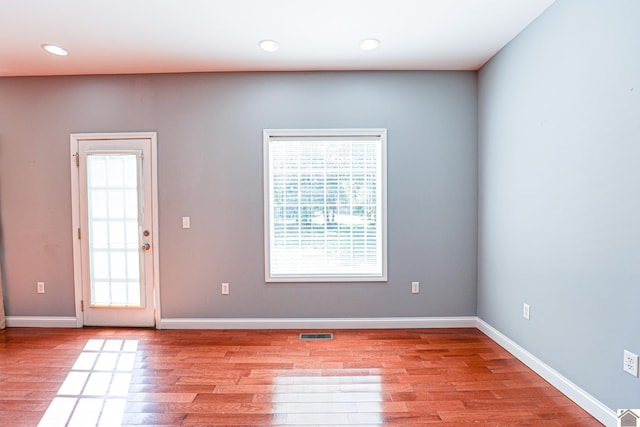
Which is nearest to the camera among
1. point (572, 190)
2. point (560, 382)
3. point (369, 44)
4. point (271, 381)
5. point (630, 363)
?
point (630, 363)

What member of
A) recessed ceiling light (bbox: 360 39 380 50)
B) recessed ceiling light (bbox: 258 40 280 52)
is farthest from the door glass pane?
recessed ceiling light (bbox: 360 39 380 50)

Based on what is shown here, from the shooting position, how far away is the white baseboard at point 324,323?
3.22m

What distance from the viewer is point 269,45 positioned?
2668 millimetres

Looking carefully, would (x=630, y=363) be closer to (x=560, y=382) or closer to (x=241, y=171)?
(x=560, y=382)

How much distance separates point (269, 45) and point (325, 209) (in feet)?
5.31

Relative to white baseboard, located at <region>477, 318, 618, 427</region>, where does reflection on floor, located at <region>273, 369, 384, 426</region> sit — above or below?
below

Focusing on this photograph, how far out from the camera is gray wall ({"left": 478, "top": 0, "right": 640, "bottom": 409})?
168 centimetres

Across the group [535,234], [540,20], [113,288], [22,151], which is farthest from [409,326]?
[22,151]

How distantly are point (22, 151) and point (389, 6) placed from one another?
387 cm

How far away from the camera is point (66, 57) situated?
9.32 ft

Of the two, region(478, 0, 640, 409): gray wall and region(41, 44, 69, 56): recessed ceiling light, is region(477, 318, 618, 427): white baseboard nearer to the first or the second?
region(478, 0, 640, 409): gray wall

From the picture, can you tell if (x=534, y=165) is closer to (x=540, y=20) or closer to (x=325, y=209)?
(x=540, y=20)

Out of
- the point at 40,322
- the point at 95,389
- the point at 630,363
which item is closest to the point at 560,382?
the point at 630,363

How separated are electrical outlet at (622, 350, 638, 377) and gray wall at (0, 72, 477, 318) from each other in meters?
1.55
